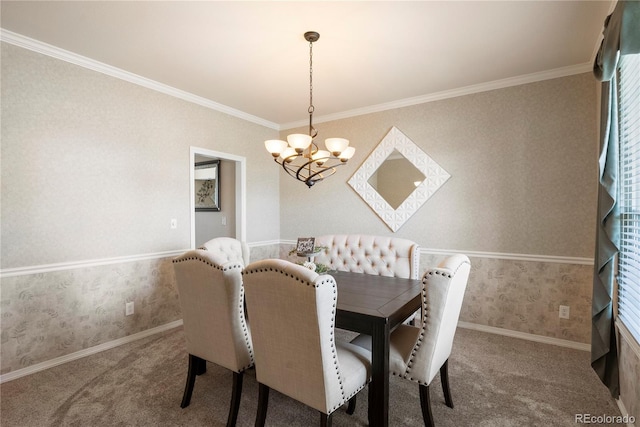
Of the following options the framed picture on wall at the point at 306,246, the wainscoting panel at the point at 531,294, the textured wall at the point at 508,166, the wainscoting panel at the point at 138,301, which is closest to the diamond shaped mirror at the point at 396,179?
the textured wall at the point at 508,166

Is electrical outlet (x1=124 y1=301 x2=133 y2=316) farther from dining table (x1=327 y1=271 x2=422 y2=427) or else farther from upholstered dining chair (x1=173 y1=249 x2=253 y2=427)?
dining table (x1=327 y1=271 x2=422 y2=427)

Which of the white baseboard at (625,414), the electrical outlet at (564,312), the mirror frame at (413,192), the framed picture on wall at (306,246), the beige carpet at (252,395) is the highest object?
the mirror frame at (413,192)

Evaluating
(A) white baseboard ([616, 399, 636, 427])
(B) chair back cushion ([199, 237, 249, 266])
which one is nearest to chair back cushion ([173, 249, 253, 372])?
(B) chair back cushion ([199, 237, 249, 266])

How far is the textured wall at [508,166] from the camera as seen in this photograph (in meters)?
2.87

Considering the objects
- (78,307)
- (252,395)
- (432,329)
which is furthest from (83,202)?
(432,329)

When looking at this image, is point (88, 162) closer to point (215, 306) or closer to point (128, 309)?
point (128, 309)

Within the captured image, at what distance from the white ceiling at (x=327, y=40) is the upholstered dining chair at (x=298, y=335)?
5.75 ft

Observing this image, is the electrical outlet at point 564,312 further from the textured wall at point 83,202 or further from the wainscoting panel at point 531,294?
the textured wall at point 83,202

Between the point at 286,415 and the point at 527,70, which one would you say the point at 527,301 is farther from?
the point at 286,415

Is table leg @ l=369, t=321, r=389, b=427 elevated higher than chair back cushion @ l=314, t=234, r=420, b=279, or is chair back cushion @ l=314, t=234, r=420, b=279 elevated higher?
chair back cushion @ l=314, t=234, r=420, b=279

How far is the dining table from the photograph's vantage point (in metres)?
1.57

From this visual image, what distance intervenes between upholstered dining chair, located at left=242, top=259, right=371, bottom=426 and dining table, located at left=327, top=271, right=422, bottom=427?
115 mm

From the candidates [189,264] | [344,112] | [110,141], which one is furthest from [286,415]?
[344,112]

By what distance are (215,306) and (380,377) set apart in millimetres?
962
